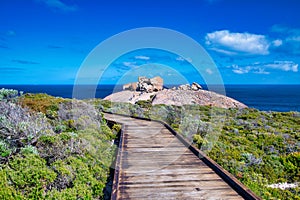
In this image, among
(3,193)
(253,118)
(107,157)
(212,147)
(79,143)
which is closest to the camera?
(3,193)

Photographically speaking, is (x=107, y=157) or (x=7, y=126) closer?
(x=7, y=126)

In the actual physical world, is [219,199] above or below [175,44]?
below

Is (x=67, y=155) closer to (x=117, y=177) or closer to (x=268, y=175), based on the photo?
(x=117, y=177)

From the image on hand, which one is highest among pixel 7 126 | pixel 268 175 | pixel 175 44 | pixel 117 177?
pixel 175 44

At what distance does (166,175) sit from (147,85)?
104ft

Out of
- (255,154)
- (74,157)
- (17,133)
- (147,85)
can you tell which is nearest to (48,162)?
(74,157)

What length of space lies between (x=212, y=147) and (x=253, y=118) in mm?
9716

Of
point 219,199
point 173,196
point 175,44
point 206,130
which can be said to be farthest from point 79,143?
point 175,44

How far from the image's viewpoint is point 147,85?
3662 centimetres

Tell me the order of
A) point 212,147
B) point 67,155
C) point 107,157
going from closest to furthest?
point 67,155 → point 107,157 → point 212,147

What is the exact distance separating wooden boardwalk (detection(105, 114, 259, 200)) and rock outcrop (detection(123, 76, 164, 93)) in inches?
1132

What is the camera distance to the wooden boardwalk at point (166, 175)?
4.21 metres

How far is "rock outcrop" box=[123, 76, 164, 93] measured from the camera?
36.3 metres

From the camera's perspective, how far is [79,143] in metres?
6.45
